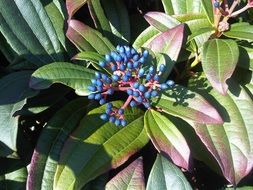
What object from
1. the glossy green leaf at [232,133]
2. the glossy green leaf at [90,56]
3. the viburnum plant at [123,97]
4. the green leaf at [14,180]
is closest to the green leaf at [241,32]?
the viburnum plant at [123,97]

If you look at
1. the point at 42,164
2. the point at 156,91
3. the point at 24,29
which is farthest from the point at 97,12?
the point at 42,164

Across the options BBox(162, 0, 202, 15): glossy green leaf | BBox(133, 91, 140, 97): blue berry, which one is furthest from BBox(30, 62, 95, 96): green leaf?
BBox(162, 0, 202, 15): glossy green leaf

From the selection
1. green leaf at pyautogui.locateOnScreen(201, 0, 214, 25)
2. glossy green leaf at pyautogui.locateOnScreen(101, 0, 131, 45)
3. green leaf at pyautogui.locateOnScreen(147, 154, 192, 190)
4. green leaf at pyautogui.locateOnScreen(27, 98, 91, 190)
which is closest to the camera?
green leaf at pyautogui.locateOnScreen(147, 154, 192, 190)

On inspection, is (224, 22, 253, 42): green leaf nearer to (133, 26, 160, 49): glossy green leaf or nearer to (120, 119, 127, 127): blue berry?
(133, 26, 160, 49): glossy green leaf

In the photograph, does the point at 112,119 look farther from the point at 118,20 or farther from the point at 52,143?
the point at 118,20

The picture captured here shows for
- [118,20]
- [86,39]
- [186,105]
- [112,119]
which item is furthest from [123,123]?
[118,20]
